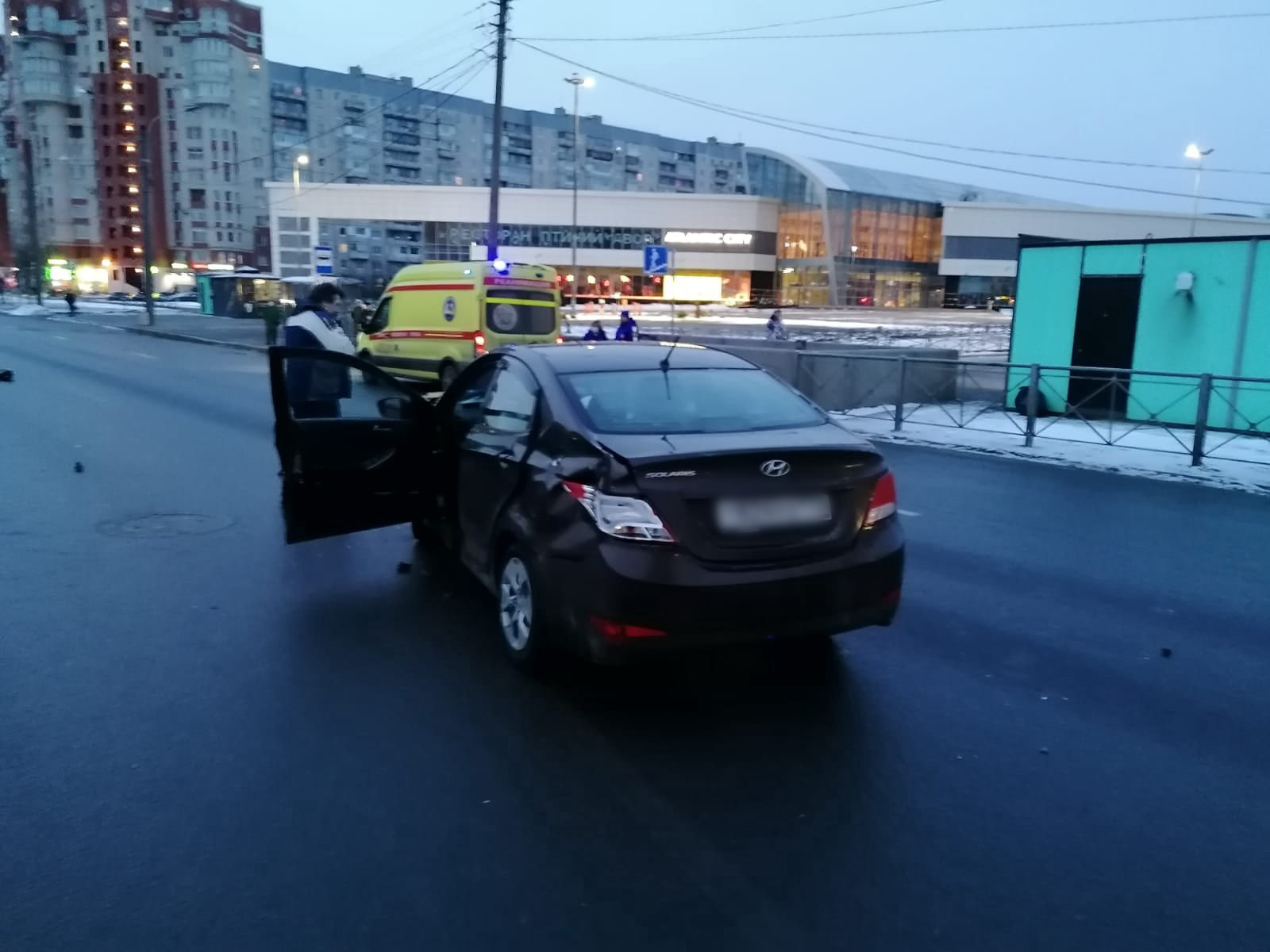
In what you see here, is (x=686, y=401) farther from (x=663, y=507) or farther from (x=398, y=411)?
(x=398, y=411)

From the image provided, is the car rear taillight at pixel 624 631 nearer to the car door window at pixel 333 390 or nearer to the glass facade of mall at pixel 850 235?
the car door window at pixel 333 390

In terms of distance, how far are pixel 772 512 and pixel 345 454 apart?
3.40 m

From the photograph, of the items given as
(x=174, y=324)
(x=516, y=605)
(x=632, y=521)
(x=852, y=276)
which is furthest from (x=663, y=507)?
(x=852, y=276)

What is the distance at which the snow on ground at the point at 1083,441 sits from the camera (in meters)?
12.2

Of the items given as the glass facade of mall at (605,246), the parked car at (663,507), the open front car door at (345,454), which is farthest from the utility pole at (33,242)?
the parked car at (663,507)

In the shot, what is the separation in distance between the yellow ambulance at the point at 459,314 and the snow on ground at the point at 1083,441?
19.7ft

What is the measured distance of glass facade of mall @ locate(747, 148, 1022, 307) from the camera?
3078 inches

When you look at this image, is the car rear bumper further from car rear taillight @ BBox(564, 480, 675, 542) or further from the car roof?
the car roof

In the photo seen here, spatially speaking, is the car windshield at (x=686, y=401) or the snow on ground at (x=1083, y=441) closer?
the car windshield at (x=686, y=401)

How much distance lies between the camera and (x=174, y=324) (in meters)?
44.6

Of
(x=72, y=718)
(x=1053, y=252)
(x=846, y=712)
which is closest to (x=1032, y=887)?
(x=846, y=712)

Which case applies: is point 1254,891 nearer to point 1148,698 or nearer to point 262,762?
point 1148,698

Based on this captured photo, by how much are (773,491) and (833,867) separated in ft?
5.31

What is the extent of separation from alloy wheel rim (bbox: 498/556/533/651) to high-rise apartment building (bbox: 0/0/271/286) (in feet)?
352
